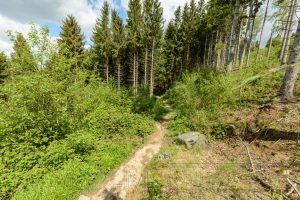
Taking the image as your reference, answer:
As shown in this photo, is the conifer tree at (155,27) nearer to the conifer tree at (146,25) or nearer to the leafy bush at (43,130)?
the conifer tree at (146,25)

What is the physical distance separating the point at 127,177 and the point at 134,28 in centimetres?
2034

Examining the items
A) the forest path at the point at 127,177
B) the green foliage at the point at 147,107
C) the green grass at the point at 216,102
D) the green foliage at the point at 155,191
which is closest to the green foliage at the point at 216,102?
the green grass at the point at 216,102

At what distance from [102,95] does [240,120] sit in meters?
8.39

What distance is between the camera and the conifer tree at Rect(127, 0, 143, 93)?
21000mm

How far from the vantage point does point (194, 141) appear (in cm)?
685

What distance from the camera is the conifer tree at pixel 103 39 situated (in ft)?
75.2

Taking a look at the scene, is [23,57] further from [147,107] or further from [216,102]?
[216,102]

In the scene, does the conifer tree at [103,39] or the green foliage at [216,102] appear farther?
the conifer tree at [103,39]

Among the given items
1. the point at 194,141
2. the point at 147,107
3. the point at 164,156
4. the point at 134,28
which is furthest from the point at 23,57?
the point at 134,28

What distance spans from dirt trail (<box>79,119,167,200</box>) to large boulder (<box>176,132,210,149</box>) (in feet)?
4.38

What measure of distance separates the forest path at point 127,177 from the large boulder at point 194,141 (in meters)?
1.32

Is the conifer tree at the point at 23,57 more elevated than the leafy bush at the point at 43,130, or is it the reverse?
the conifer tree at the point at 23,57

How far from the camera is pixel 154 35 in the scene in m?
23.0

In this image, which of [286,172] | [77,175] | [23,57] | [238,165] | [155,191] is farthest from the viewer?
[23,57]
